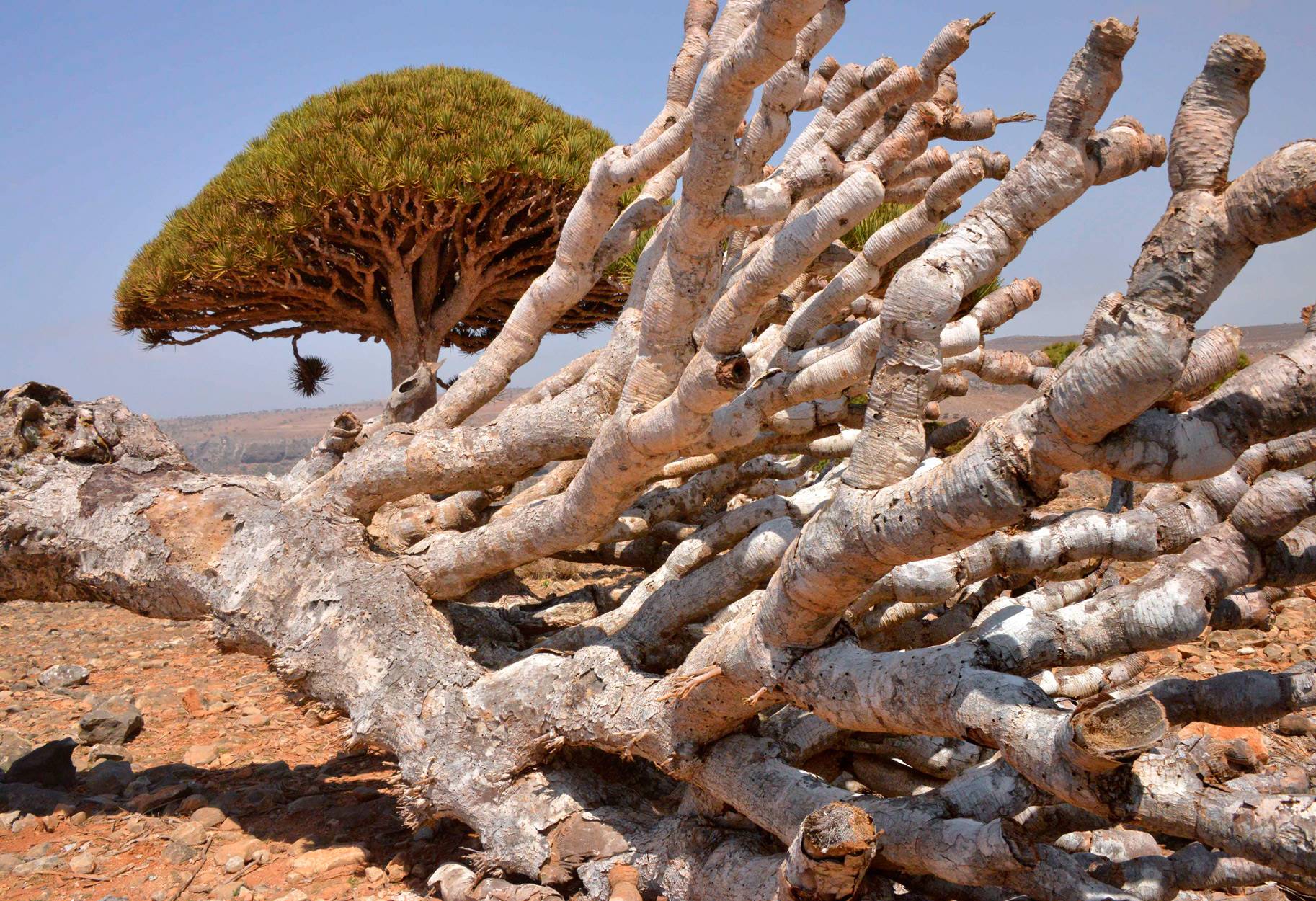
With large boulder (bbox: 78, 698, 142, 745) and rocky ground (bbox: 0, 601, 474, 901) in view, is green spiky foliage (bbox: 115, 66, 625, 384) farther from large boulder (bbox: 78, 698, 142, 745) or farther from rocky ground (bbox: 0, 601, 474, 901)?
large boulder (bbox: 78, 698, 142, 745)

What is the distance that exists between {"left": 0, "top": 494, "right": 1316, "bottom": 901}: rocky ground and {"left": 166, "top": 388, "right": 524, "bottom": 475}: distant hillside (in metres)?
21.0

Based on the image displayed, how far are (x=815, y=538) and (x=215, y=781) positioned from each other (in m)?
3.86

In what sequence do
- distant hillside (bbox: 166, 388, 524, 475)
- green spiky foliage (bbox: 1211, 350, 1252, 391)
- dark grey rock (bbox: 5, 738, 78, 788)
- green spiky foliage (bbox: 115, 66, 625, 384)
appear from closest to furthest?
green spiky foliage (bbox: 1211, 350, 1252, 391) → dark grey rock (bbox: 5, 738, 78, 788) → green spiky foliage (bbox: 115, 66, 625, 384) → distant hillside (bbox: 166, 388, 524, 475)

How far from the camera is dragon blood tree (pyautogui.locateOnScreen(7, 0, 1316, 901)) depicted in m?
1.91

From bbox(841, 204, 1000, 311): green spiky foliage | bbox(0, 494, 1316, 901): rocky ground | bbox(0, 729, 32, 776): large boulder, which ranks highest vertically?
bbox(841, 204, 1000, 311): green spiky foliage

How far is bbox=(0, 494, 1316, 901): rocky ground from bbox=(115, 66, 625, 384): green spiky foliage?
5228mm

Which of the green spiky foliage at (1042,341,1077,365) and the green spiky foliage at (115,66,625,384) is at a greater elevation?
the green spiky foliage at (115,66,625,384)

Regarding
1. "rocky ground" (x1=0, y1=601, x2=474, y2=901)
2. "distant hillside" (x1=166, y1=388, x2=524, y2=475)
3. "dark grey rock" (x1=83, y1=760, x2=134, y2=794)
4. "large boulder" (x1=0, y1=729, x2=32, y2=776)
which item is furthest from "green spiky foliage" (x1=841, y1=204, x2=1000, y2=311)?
"distant hillside" (x1=166, y1=388, x2=524, y2=475)

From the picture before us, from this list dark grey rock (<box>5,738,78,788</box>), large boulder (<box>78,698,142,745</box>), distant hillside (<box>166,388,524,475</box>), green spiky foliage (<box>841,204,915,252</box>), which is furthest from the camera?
distant hillside (<box>166,388,524,475</box>)

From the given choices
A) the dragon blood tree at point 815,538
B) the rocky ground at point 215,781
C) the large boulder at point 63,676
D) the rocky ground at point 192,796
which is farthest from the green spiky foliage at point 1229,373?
the large boulder at point 63,676

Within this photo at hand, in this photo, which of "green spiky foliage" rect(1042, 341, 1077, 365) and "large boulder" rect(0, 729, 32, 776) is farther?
"green spiky foliage" rect(1042, 341, 1077, 365)

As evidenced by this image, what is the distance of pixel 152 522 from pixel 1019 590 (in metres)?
4.43

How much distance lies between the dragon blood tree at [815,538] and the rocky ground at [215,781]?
49 centimetres

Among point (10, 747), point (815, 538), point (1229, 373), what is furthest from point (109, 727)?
point (1229, 373)
